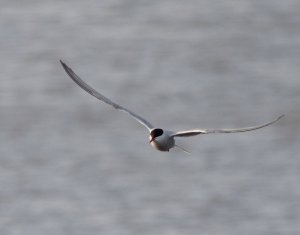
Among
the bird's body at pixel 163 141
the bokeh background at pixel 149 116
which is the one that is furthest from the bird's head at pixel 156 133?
the bokeh background at pixel 149 116

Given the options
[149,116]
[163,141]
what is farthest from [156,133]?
[149,116]

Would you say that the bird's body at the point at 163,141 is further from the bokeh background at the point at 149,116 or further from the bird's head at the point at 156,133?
the bokeh background at the point at 149,116

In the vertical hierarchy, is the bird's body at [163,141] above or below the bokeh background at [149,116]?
below

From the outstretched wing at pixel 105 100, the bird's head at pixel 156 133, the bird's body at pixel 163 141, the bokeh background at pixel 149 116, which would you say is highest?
the bokeh background at pixel 149 116

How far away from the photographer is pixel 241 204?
13.2 metres

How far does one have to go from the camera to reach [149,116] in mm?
15445

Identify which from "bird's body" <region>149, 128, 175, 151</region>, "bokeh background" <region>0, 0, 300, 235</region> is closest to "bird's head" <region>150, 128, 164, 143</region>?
"bird's body" <region>149, 128, 175, 151</region>

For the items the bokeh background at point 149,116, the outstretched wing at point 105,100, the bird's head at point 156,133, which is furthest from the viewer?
the bokeh background at point 149,116

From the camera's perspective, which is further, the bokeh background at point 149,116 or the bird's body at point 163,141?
the bokeh background at point 149,116

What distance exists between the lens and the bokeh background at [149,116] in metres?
13.1

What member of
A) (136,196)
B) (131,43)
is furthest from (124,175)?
(131,43)

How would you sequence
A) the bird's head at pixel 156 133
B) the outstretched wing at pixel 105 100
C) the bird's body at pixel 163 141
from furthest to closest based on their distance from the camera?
the outstretched wing at pixel 105 100 < the bird's head at pixel 156 133 < the bird's body at pixel 163 141

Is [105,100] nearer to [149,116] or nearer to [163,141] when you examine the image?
[163,141]

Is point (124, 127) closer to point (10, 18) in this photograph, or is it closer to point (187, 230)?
point (187, 230)
